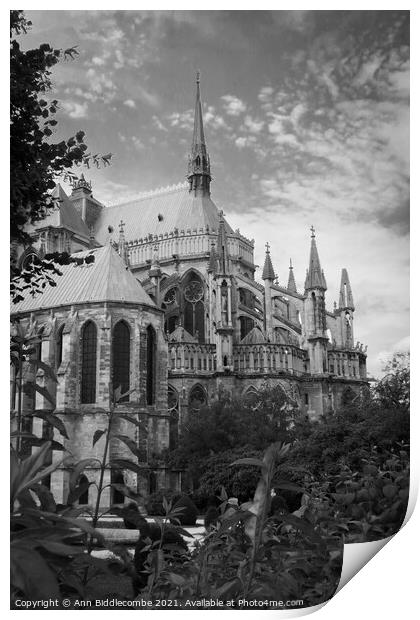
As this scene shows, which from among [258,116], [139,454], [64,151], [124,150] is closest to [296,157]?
[258,116]

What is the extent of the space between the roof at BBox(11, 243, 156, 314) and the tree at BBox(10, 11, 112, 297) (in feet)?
42.8

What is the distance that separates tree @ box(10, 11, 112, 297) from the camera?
17.8 ft

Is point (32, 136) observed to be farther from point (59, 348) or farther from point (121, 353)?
point (121, 353)

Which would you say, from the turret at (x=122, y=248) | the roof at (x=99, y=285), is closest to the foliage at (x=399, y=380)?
the turret at (x=122, y=248)

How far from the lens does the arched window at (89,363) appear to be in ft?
68.7

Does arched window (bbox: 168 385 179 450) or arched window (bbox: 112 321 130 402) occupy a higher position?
arched window (bbox: 112 321 130 402)

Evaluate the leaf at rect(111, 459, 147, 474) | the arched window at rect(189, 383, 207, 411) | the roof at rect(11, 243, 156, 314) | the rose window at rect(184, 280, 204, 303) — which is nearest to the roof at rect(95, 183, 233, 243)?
the roof at rect(11, 243, 156, 314)

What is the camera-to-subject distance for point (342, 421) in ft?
45.6

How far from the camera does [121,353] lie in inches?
886

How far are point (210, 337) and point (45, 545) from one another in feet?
91.6

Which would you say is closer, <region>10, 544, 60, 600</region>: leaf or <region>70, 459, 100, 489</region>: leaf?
<region>10, 544, 60, 600</region>: leaf

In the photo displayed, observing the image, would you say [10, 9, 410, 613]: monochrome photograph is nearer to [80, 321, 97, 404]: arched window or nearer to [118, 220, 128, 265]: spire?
[118, 220, 128, 265]: spire

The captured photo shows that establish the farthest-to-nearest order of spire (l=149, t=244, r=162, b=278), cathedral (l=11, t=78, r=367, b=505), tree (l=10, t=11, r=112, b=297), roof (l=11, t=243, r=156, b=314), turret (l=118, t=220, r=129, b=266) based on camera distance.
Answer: spire (l=149, t=244, r=162, b=278) < roof (l=11, t=243, r=156, b=314) < turret (l=118, t=220, r=129, b=266) < cathedral (l=11, t=78, r=367, b=505) < tree (l=10, t=11, r=112, b=297)

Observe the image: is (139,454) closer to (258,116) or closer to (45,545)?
(45,545)
